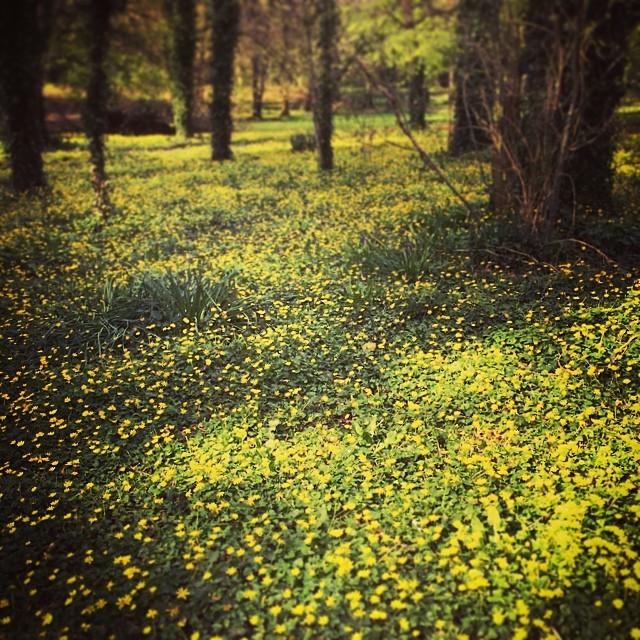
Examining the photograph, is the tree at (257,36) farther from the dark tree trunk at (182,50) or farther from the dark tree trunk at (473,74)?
the dark tree trunk at (473,74)

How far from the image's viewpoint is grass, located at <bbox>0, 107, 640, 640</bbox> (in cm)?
307

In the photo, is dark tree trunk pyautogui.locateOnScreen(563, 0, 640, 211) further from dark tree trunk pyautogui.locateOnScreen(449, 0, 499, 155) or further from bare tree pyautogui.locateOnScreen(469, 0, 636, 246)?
dark tree trunk pyautogui.locateOnScreen(449, 0, 499, 155)

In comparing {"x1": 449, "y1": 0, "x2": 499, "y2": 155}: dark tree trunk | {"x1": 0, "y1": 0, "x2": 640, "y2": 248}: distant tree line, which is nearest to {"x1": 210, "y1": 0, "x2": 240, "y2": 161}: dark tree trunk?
{"x1": 0, "y1": 0, "x2": 640, "y2": 248}: distant tree line

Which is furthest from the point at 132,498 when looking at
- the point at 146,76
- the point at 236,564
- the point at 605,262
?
the point at 146,76

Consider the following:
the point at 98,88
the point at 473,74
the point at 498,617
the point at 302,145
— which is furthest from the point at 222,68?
the point at 498,617

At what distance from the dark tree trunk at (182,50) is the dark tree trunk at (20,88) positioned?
9.95 m

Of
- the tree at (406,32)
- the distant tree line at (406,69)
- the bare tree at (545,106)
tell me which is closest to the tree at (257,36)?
the distant tree line at (406,69)

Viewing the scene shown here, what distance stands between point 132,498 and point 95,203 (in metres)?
9.20

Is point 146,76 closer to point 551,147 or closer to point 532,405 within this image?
point 551,147

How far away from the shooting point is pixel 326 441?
4.55 metres

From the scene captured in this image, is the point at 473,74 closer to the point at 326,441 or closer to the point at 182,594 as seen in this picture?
the point at 326,441

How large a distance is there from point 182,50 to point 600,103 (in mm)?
20927

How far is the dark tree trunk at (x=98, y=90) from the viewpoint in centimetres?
1030

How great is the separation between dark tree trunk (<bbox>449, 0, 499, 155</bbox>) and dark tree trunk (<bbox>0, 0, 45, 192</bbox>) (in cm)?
1085
